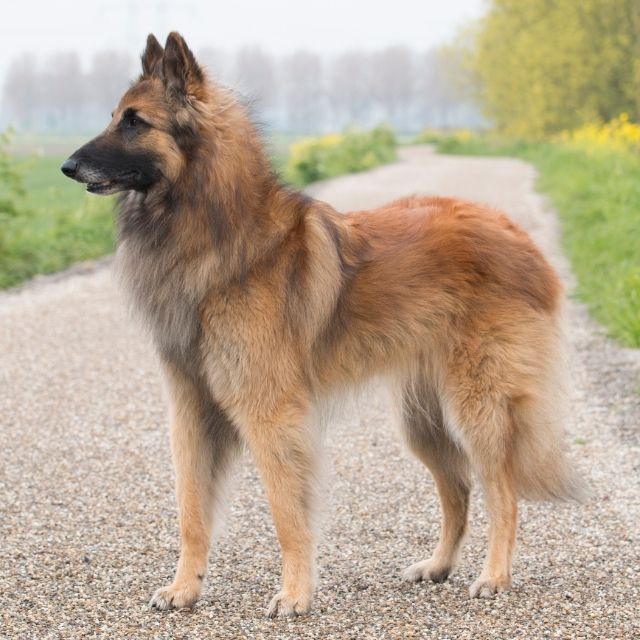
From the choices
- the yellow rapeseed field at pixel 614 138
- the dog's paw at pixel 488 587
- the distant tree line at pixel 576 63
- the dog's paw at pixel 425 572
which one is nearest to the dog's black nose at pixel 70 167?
the dog's paw at pixel 425 572

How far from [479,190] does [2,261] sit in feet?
40.1

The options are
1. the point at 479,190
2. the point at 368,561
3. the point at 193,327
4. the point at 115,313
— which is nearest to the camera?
the point at 193,327

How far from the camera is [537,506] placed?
507 centimetres

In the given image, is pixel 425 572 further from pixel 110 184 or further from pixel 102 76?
pixel 102 76

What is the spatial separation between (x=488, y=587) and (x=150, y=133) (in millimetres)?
2237

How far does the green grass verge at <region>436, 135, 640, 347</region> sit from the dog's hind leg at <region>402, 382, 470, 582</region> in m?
4.41

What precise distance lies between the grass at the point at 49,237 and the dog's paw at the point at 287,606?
8.36 m

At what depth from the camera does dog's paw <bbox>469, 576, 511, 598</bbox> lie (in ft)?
13.0

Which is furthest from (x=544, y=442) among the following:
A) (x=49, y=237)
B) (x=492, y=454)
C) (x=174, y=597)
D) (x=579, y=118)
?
(x=579, y=118)

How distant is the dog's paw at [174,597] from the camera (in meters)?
3.83

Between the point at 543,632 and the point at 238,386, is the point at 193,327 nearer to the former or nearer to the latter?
the point at 238,386

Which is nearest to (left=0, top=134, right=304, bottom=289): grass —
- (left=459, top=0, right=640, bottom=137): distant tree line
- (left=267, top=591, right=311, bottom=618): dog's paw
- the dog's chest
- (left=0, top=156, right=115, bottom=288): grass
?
(left=0, top=156, right=115, bottom=288): grass

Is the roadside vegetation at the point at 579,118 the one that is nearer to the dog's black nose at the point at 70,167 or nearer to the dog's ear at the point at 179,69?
the dog's ear at the point at 179,69

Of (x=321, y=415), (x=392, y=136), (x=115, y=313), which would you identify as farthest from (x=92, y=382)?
(x=392, y=136)
